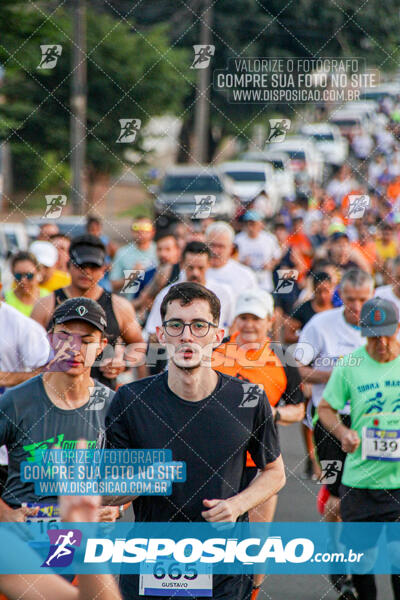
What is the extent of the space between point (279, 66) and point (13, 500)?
5.17m

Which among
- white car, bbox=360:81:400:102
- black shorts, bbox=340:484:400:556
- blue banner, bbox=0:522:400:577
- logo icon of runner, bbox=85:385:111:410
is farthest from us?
white car, bbox=360:81:400:102

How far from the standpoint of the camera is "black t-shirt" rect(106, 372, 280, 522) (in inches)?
170

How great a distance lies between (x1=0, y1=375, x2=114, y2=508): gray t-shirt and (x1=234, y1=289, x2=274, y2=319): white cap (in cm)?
198

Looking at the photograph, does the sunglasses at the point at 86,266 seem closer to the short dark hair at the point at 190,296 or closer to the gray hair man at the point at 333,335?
the gray hair man at the point at 333,335

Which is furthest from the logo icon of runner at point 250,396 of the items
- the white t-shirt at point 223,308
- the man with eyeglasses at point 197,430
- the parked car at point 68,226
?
the parked car at point 68,226

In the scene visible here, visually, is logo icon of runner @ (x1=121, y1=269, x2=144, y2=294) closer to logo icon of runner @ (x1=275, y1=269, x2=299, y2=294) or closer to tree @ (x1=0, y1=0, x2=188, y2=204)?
logo icon of runner @ (x1=275, y1=269, x2=299, y2=294)

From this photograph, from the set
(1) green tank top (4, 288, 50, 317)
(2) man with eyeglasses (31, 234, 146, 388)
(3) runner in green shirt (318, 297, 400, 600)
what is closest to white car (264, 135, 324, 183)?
(1) green tank top (4, 288, 50, 317)

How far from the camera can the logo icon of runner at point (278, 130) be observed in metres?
8.38

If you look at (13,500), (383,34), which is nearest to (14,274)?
(13,500)

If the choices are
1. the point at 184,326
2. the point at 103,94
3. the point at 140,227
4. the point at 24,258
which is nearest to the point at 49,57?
the point at 24,258

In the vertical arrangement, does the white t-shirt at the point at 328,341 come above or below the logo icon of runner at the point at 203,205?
below

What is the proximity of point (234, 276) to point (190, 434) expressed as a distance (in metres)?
5.82

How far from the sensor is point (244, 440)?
14.6ft

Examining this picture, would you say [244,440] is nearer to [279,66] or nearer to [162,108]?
[279,66]
